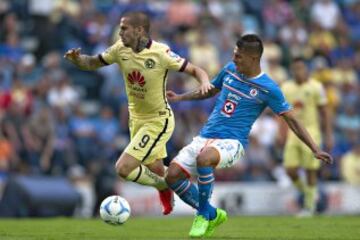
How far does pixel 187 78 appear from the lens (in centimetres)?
2500

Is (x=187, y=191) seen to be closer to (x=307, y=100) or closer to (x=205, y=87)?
(x=205, y=87)

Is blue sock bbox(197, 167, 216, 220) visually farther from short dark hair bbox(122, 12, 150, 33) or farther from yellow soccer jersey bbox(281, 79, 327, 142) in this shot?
yellow soccer jersey bbox(281, 79, 327, 142)

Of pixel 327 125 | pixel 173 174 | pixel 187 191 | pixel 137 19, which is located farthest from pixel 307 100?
pixel 173 174

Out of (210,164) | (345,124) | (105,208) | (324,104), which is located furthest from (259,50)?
(345,124)

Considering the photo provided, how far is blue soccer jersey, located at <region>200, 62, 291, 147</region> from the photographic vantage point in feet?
41.5

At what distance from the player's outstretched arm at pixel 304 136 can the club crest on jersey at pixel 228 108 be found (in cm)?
63

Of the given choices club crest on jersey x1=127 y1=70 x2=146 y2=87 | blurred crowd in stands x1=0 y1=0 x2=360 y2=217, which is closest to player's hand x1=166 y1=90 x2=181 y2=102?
club crest on jersey x1=127 y1=70 x2=146 y2=87

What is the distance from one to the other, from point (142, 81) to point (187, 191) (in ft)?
5.20

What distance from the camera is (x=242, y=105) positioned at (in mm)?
12750

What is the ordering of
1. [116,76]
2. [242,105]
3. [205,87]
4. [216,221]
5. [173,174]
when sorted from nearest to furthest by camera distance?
[205,87]
[216,221]
[173,174]
[242,105]
[116,76]

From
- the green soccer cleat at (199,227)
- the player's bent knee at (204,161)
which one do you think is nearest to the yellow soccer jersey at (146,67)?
the player's bent knee at (204,161)

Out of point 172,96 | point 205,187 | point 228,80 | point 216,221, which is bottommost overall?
point 216,221

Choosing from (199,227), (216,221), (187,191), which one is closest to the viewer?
(199,227)

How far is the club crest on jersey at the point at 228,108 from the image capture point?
501 inches
